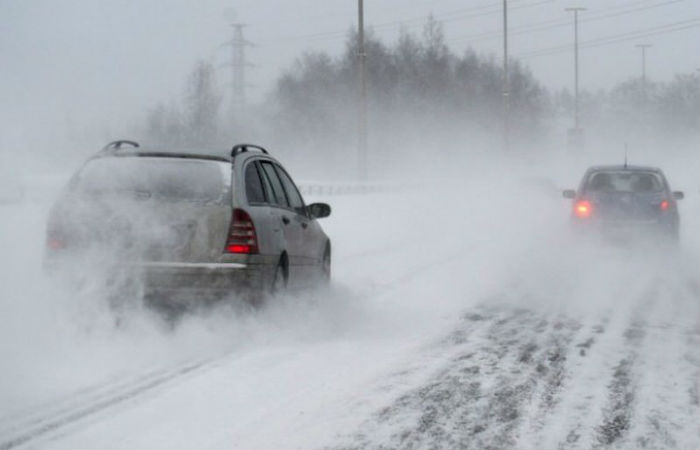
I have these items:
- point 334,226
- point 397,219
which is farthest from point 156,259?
point 397,219

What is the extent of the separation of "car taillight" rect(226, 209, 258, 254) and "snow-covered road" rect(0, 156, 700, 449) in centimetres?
51

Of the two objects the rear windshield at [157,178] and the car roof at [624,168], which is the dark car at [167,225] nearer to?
the rear windshield at [157,178]

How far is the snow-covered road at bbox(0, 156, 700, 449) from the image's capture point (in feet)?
18.8

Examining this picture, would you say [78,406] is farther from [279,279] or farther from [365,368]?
[279,279]

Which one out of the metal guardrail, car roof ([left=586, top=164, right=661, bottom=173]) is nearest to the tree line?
the metal guardrail

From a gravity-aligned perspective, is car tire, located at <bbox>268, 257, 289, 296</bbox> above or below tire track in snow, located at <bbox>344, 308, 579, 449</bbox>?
above

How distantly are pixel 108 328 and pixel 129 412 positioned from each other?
2.37 m

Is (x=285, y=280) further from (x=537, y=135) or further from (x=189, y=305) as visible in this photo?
(x=537, y=135)

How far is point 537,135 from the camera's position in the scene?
113438 millimetres

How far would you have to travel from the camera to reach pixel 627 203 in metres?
19.2

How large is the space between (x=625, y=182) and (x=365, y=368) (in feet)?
42.9

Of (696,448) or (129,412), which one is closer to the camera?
(696,448)

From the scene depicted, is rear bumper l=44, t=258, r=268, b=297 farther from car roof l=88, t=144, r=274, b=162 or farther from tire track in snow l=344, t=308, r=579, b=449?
tire track in snow l=344, t=308, r=579, b=449

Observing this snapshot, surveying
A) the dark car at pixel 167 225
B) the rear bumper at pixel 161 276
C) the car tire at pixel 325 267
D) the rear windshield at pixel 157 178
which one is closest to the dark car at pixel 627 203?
the car tire at pixel 325 267
